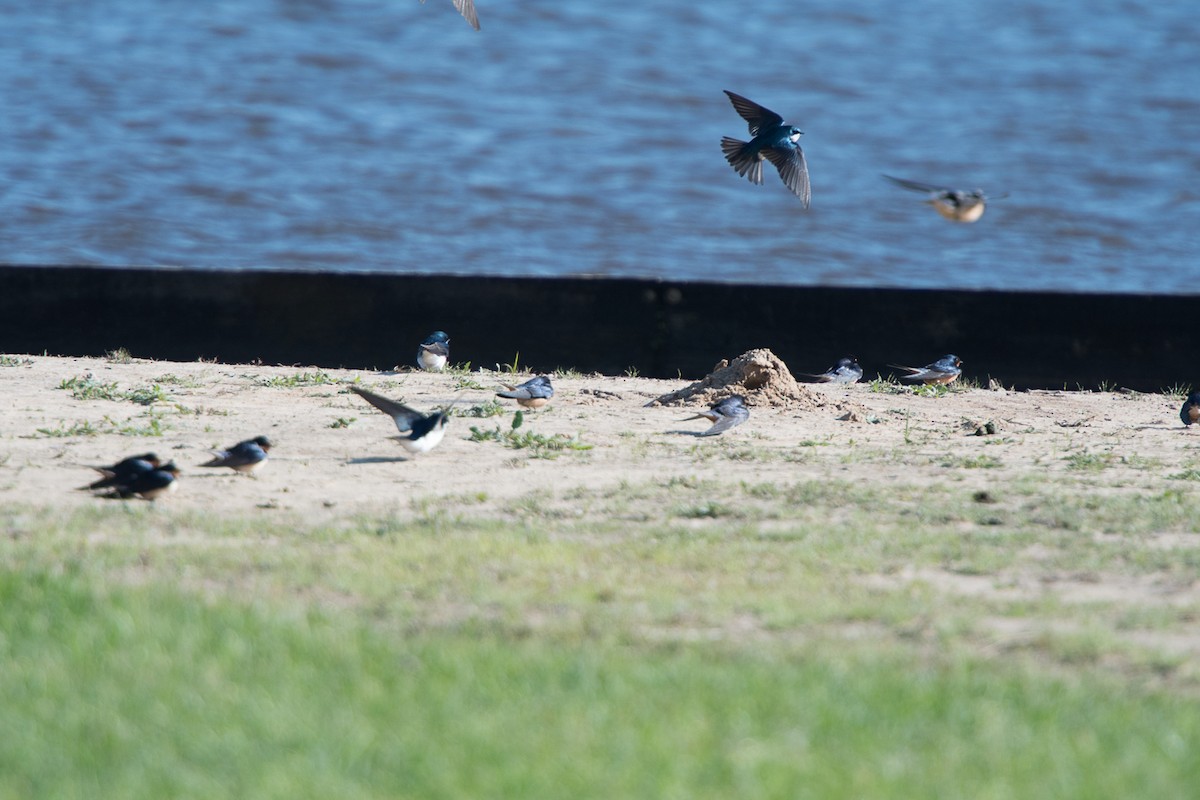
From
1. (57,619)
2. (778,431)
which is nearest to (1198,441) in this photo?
(778,431)

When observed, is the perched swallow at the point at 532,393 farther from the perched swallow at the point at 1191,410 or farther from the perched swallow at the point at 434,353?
the perched swallow at the point at 1191,410

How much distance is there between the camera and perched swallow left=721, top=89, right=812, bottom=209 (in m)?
9.05

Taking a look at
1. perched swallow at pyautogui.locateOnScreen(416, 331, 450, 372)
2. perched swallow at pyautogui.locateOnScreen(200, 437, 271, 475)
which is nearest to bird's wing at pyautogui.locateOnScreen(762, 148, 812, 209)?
perched swallow at pyautogui.locateOnScreen(416, 331, 450, 372)

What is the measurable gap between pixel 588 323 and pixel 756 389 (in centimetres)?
245

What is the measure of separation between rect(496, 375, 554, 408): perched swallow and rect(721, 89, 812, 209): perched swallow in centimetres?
194

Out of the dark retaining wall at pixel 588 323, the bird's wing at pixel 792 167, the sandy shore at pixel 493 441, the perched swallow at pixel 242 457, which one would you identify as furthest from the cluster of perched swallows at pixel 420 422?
the bird's wing at pixel 792 167

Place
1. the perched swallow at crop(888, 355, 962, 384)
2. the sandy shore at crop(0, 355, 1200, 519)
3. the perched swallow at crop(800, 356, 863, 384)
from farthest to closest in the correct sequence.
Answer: the perched swallow at crop(800, 356, 863, 384) → the perched swallow at crop(888, 355, 962, 384) → the sandy shore at crop(0, 355, 1200, 519)

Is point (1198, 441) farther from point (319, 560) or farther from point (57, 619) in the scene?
point (57, 619)

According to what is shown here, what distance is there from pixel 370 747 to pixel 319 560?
6.31ft

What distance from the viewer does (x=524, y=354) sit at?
40.5 ft

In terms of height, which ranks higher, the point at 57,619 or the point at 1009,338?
the point at 1009,338

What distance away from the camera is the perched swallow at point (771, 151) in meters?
9.05

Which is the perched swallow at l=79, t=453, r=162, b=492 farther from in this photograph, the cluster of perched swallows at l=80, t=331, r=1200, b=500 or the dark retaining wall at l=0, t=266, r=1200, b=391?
the dark retaining wall at l=0, t=266, r=1200, b=391

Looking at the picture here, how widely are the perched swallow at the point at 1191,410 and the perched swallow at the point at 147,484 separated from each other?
256 inches
